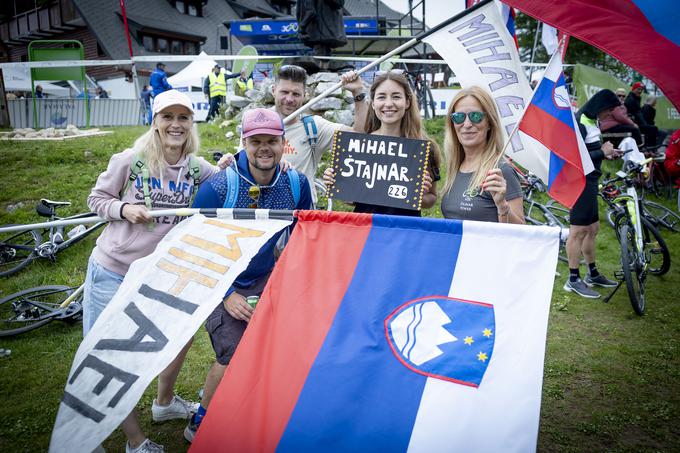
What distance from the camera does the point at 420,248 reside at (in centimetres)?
250

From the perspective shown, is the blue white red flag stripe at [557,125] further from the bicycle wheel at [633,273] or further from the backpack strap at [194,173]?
the bicycle wheel at [633,273]

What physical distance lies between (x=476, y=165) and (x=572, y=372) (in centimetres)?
280

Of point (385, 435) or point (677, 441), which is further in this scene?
point (677, 441)

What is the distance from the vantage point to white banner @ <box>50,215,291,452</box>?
221 centimetres

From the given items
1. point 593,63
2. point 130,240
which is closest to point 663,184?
point 130,240

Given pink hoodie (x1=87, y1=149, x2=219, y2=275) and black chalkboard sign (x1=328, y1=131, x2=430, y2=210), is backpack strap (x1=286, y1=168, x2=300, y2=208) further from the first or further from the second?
pink hoodie (x1=87, y1=149, x2=219, y2=275)

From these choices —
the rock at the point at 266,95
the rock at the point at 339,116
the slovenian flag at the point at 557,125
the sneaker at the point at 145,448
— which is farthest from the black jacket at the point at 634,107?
the sneaker at the point at 145,448

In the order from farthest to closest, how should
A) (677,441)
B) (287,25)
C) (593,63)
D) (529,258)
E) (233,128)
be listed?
(593,63), (287,25), (233,128), (677,441), (529,258)

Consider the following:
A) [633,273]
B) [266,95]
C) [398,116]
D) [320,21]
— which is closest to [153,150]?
[398,116]

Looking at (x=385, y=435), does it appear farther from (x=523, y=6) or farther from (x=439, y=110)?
(x=439, y=110)

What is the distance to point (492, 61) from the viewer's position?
3.75 metres

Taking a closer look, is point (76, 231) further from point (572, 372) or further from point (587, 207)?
point (587, 207)

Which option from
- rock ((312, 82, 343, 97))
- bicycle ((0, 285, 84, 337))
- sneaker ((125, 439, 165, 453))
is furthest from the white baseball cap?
rock ((312, 82, 343, 97))

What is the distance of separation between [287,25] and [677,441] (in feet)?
63.1
